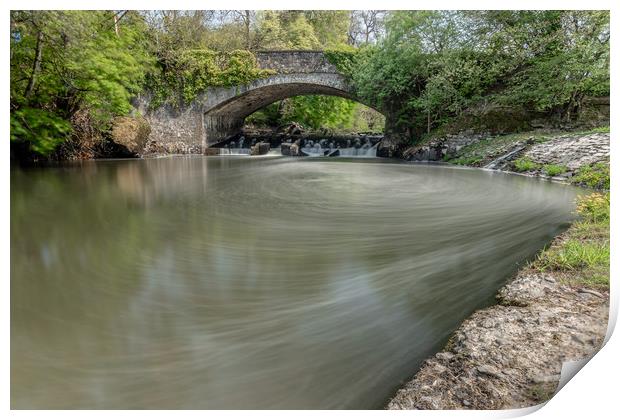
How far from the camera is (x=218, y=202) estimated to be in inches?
162

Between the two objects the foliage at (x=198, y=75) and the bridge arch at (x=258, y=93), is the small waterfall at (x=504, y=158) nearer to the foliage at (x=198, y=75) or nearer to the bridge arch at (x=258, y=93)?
the bridge arch at (x=258, y=93)

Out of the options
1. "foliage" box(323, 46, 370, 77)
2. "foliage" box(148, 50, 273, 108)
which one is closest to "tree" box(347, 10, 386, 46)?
"foliage" box(323, 46, 370, 77)

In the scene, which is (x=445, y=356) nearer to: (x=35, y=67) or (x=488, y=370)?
(x=488, y=370)

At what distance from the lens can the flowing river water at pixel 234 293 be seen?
3.49 feet

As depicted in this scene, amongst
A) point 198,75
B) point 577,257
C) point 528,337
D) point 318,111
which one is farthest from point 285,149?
point 528,337

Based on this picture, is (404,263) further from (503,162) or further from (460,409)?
(503,162)

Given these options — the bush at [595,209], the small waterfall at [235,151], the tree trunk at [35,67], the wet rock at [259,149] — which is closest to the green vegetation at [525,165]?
the bush at [595,209]

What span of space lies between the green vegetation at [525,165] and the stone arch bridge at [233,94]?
6353 millimetres

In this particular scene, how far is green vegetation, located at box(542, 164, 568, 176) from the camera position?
5.72 metres

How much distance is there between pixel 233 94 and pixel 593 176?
416 inches

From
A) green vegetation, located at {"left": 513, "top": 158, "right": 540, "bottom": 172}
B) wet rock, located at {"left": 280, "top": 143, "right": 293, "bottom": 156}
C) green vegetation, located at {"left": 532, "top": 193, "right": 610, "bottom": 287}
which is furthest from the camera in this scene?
wet rock, located at {"left": 280, "top": 143, "right": 293, "bottom": 156}

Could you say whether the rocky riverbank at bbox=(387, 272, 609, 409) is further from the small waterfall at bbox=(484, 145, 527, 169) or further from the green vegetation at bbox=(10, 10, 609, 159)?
the small waterfall at bbox=(484, 145, 527, 169)

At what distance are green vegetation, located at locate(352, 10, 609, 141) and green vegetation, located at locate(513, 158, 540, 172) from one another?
103 cm

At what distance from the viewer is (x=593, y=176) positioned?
4438 mm
